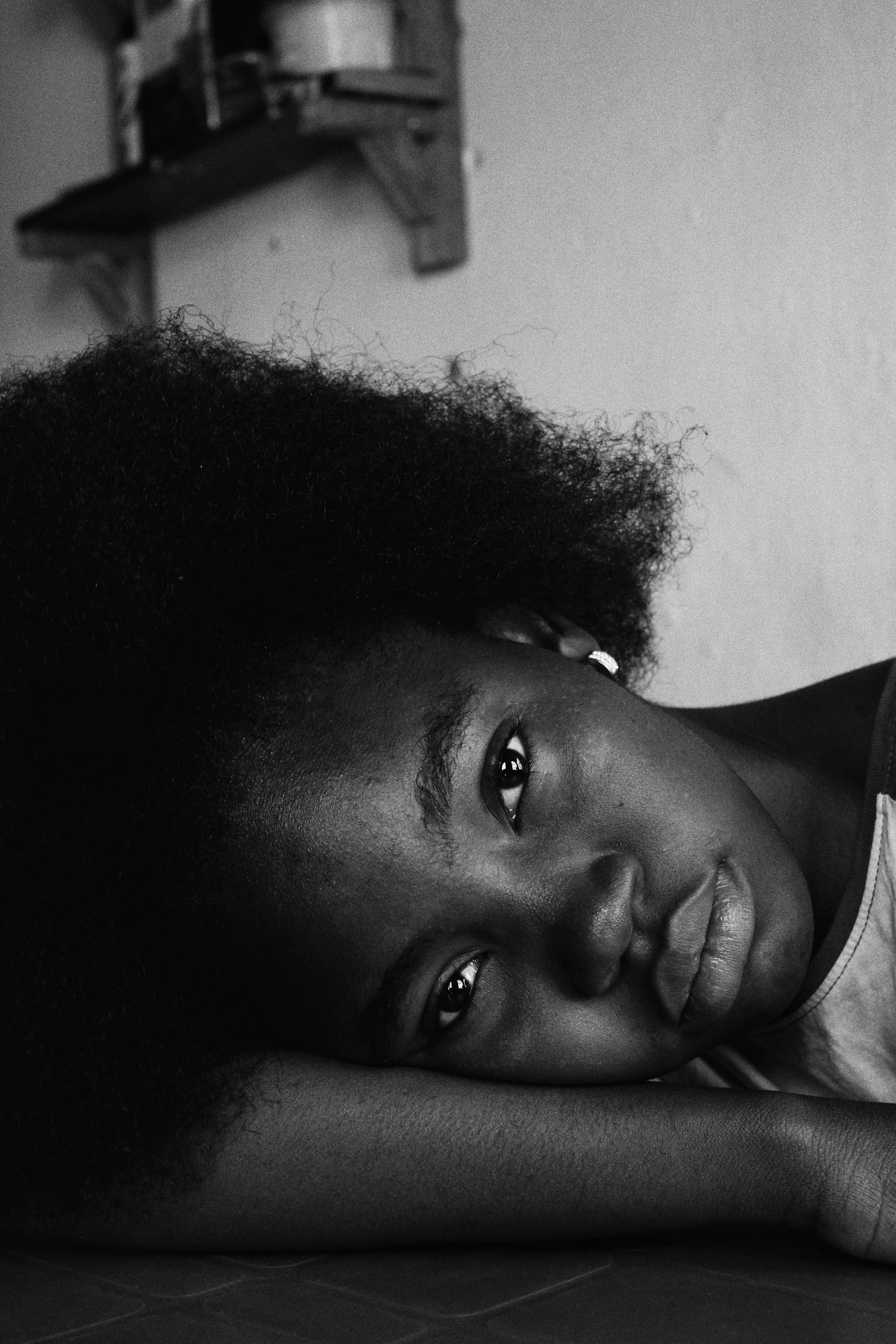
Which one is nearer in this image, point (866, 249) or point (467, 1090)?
point (467, 1090)

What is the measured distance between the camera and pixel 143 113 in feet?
8.20

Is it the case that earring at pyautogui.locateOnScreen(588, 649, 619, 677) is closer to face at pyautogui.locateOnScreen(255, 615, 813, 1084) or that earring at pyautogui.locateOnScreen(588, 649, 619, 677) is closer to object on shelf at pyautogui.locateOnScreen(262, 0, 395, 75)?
face at pyautogui.locateOnScreen(255, 615, 813, 1084)

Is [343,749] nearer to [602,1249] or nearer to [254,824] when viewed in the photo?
[254,824]

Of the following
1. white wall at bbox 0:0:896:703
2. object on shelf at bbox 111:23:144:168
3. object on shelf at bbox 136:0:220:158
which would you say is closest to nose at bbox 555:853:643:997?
white wall at bbox 0:0:896:703

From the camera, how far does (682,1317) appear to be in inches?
31.4

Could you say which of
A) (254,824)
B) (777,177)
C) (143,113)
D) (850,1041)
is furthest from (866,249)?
(143,113)

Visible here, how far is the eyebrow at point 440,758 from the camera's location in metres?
0.93

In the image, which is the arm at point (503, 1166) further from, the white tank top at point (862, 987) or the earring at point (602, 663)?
the earring at point (602, 663)

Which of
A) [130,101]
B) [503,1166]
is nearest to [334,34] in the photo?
[130,101]

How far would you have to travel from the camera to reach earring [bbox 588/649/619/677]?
1114 millimetres

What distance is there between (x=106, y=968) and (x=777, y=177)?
114 cm

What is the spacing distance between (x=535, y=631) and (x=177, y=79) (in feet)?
5.34

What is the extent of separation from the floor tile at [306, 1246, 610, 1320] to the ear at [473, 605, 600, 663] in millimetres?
393

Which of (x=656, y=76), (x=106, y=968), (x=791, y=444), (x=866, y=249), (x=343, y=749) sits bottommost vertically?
(x=106, y=968)
